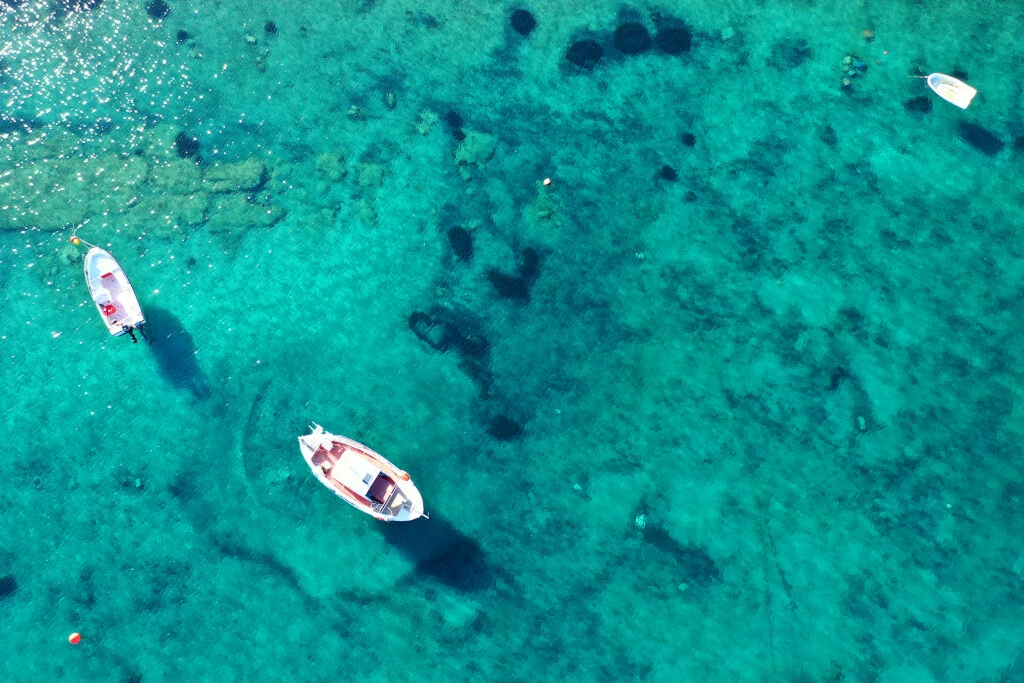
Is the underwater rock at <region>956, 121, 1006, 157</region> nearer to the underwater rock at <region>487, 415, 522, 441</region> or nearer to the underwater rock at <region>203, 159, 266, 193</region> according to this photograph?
the underwater rock at <region>487, 415, 522, 441</region>

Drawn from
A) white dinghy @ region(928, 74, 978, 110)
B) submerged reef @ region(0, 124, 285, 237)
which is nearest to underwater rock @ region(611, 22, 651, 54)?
white dinghy @ region(928, 74, 978, 110)

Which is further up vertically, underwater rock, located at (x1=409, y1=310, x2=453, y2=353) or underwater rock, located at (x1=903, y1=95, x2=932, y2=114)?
underwater rock, located at (x1=903, y1=95, x2=932, y2=114)

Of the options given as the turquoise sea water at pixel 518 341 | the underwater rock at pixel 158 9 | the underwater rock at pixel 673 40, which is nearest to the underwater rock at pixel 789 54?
the turquoise sea water at pixel 518 341

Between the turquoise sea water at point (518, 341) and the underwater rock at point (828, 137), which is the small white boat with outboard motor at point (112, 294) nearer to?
the turquoise sea water at point (518, 341)

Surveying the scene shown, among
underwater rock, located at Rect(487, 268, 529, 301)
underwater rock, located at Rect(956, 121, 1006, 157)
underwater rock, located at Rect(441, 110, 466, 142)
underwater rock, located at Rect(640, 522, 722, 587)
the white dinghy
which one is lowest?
underwater rock, located at Rect(640, 522, 722, 587)

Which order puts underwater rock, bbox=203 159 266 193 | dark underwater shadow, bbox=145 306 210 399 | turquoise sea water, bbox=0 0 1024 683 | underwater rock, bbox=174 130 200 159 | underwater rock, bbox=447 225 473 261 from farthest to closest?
1. underwater rock, bbox=174 130 200 159
2. underwater rock, bbox=203 159 266 193
3. underwater rock, bbox=447 225 473 261
4. dark underwater shadow, bbox=145 306 210 399
5. turquoise sea water, bbox=0 0 1024 683

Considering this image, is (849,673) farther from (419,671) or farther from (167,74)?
(167,74)

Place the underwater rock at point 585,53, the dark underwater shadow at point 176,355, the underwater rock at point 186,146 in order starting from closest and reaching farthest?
the dark underwater shadow at point 176,355 < the underwater rock at point 186,146 < the underwater rock at point 585,53
